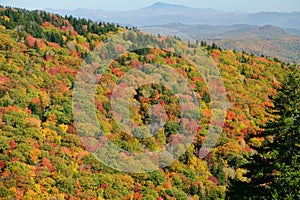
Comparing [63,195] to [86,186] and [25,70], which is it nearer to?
[86,186]

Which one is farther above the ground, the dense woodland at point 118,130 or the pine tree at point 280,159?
the pine tree at point 280,159

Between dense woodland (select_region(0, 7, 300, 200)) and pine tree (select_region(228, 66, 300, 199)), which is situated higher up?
pine tree (select_region(228, 66, 300, 199))

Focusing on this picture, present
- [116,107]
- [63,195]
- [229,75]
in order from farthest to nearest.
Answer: [229,75] → [116,107] → [63,195]

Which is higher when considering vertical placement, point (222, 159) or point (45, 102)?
point (45, 102)

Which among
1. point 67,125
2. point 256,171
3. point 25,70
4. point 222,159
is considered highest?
point 256,171

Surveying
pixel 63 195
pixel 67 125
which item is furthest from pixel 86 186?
pixel 67 125
